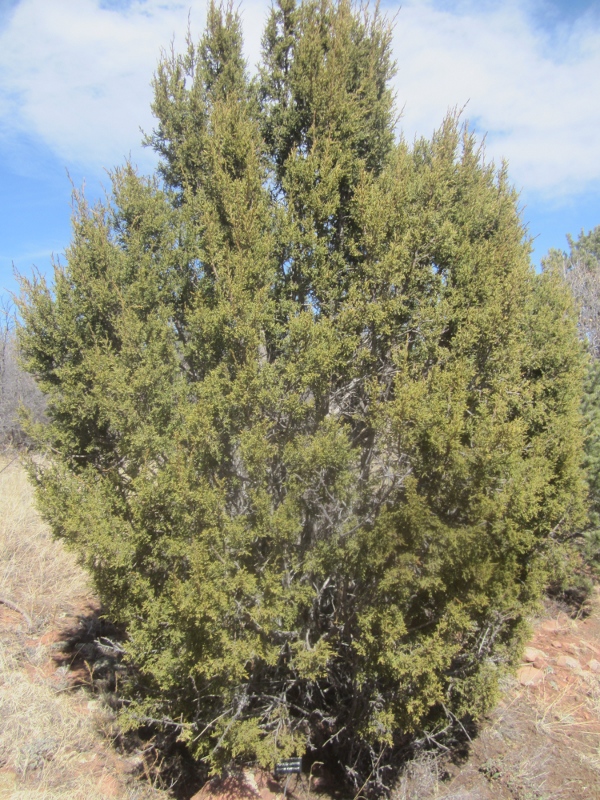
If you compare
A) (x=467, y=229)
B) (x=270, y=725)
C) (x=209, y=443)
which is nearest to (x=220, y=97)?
(x=467, y=229)

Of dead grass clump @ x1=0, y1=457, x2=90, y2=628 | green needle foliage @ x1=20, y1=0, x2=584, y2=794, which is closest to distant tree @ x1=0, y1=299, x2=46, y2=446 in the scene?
dead grass clump @ x1=0, y1=457, x2=90, y2=628

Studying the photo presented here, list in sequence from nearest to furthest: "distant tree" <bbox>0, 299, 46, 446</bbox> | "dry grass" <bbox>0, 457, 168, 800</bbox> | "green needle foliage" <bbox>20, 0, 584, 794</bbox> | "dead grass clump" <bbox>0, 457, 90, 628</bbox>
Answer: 1. "green needle foliage" <bbox>20, 0, 584, 794</bbox>
2. "dry grass" <bbox>0, 457, 168, 800</bbox>
3. "dead grass clump" <bbox>0, 457, 90, 628</bbox>
4. "distant tree" <bbox>0, 299, 46, 446</bbox>

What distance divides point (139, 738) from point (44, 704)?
109 centimetres

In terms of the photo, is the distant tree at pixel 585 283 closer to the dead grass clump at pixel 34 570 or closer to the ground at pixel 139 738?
the ground at pixel 139 738

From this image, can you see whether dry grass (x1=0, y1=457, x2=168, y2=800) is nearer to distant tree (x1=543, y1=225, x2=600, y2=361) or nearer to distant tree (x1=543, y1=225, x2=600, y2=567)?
distant tree (x1=543, y1=225, x2=600, y2=567)

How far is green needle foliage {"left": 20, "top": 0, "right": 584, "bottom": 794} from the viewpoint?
4262 mm

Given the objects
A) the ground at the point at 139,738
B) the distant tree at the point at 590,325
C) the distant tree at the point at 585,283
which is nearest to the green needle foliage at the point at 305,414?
the ground at the point at 139,738

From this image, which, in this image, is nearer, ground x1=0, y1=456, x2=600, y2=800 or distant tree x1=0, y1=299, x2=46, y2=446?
ground x1=0, y1=456, x2=600, y2=800

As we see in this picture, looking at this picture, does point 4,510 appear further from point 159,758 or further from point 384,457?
point 384,457

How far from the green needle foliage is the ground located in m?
0.60

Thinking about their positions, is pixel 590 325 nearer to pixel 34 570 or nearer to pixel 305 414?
pixel 305 414

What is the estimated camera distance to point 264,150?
579 centimetres

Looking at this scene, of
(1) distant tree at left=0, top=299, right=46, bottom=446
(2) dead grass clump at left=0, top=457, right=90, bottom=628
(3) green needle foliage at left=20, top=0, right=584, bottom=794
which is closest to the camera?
(3) green needle foliage at left=20, top=0, right=584, bottom=794

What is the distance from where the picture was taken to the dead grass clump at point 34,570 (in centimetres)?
Answer: 796
